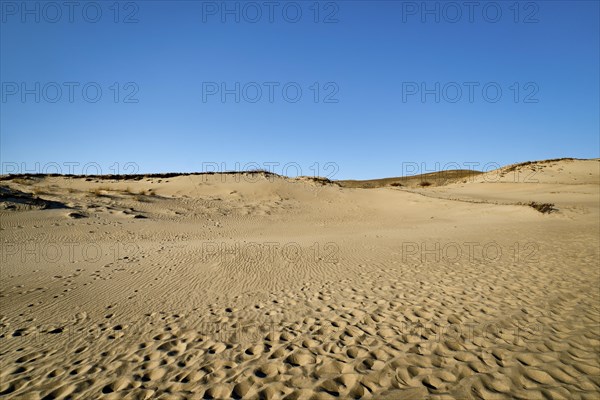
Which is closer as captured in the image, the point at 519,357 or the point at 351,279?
the point at 519,357

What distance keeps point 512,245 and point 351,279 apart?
731 centimetres

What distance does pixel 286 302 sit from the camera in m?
6.16

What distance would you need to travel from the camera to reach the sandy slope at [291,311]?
3.64 m

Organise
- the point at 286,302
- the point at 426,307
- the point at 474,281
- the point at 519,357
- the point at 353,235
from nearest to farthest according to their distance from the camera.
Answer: the point at 519,357 < the point at 426,307 < the point at 286,302 < the point at 474,281 < the point at 353,235

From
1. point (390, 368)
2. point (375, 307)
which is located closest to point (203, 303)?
point (375, 307)

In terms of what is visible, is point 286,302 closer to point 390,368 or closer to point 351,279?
point 351,279

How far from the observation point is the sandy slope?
3.64m

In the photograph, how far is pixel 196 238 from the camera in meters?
13.0

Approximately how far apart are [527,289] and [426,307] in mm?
2849

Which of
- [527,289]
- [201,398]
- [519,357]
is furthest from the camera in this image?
[527,289]

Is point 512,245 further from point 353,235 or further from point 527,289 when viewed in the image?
point 353,235

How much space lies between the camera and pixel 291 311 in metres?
5.68

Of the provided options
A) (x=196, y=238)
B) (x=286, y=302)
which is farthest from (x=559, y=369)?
(x=196, y=238)

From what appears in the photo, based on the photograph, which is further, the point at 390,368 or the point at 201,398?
the point at 390,368
